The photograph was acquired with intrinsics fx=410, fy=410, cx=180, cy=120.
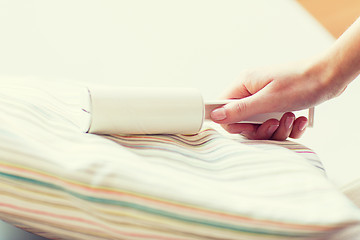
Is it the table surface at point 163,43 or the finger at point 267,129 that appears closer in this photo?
the finger at point 267,129

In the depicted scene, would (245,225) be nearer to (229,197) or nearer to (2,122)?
(229,197)

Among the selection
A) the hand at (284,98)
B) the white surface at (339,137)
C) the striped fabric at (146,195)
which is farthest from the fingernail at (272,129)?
the striped fabric at (146,195)

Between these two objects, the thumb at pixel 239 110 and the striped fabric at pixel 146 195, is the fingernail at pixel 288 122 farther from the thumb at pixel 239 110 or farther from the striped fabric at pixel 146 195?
the striped fabric at pixel 146 195

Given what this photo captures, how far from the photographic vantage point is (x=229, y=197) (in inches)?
13.2

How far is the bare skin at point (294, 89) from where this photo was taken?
0.64m

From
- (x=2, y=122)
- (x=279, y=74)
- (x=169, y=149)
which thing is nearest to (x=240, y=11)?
(x=279, y=74)

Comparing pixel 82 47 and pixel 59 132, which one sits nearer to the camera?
pixel 59 132

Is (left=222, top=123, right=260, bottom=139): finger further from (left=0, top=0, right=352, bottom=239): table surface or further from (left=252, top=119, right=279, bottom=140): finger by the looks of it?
(left=0, top=0, right=352, bottom=239): table surface

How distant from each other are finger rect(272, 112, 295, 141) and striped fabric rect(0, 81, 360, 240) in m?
0.22

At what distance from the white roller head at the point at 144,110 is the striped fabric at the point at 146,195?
0.05 meters

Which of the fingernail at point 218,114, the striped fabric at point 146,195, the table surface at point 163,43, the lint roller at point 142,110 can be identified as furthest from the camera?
the table surface at point 163,43

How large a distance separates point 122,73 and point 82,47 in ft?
0.40

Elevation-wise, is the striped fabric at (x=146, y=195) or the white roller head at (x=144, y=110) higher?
the white roller head at (x=144, y=110)

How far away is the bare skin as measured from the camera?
64 centimetres
